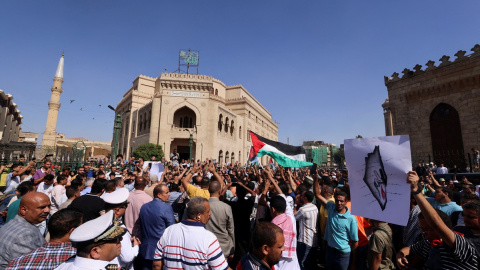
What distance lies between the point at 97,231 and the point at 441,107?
2044cm

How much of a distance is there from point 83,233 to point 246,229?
335 cm

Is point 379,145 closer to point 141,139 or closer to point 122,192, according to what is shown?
point 122,192

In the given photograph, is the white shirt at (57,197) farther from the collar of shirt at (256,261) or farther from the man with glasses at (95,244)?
the collar of shirt at (256,261)

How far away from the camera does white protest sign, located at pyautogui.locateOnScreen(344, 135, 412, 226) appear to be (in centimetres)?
221

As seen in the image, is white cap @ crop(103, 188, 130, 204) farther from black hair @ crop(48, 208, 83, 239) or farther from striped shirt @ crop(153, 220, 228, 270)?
striped shirt @ crop(153, 220, 228, 270)

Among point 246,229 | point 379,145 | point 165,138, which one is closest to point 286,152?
point 246,229

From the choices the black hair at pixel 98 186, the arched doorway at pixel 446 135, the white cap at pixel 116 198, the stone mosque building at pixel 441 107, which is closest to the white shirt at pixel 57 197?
the black hair at pixel 98 186

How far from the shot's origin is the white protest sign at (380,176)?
7.25 ft

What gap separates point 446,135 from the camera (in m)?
14.9

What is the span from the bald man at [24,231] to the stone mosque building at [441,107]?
17.8 meters

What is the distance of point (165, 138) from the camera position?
28406 millimetres

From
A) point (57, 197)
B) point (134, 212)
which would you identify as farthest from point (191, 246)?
point (57, 197)

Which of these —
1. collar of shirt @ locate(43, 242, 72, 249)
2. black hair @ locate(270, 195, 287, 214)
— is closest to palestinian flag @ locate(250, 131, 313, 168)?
black hair @ locate(270, 195, 287, 214)

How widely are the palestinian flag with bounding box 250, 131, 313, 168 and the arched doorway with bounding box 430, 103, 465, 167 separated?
11.8 metres
